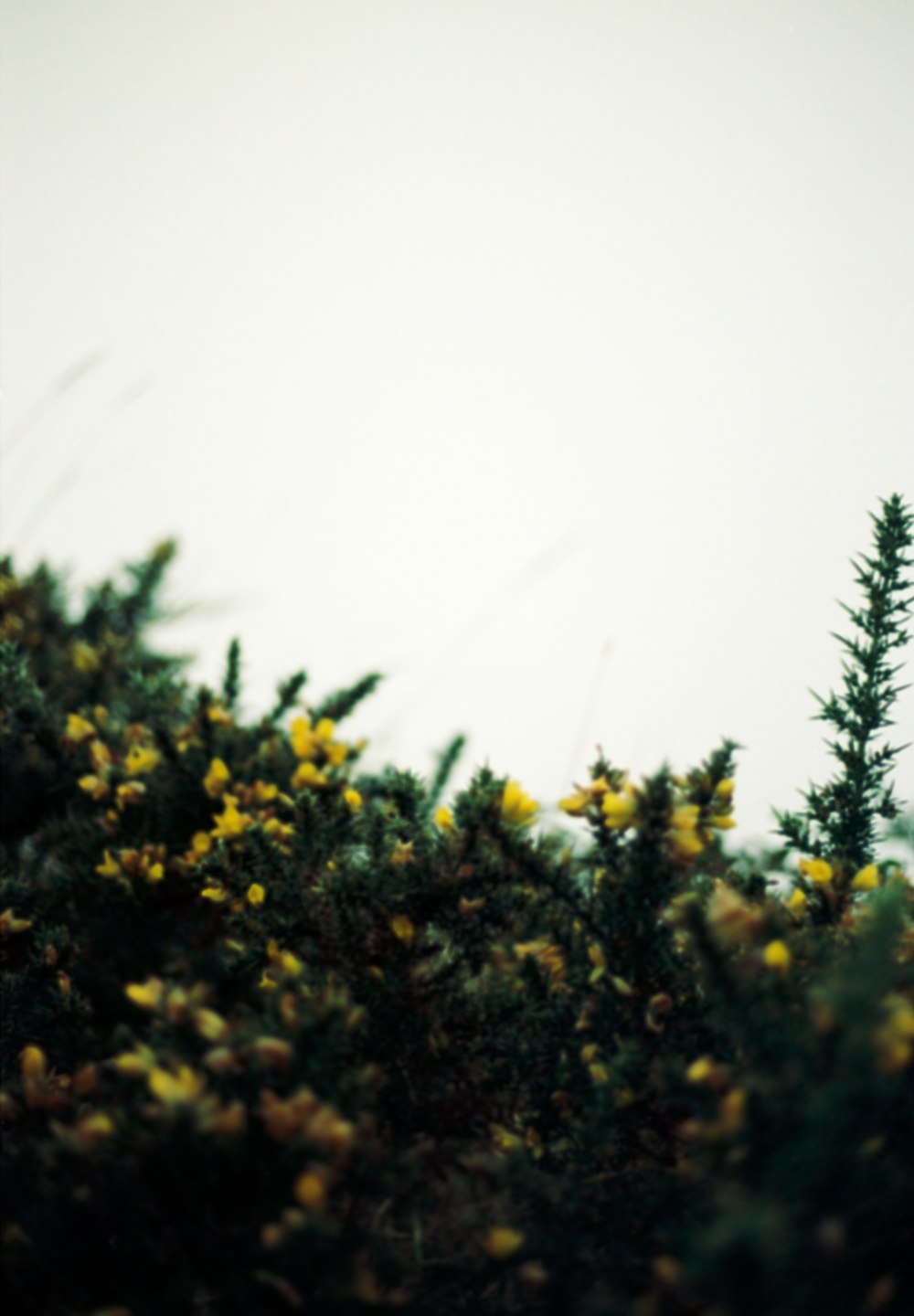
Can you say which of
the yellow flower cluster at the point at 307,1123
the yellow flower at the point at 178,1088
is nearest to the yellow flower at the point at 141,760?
the yellow flower at the point at 178,1088

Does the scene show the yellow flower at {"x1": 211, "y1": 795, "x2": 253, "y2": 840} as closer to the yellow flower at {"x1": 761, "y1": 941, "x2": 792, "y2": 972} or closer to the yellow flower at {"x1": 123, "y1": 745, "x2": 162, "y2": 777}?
the yellow flower at {"x1": 123, "y1": 745, "x2": 162, "y2": 777}

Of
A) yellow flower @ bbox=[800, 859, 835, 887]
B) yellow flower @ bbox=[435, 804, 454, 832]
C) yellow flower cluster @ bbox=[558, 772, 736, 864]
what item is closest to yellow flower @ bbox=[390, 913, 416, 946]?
yellow flower @ bbox=[435, 804, 454, 832]

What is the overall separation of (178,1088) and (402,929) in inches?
31.9

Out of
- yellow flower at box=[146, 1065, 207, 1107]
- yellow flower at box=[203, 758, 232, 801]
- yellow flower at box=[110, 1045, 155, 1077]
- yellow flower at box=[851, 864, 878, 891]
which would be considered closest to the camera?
yellow flower at box=[146, 1065, 207, 1107]

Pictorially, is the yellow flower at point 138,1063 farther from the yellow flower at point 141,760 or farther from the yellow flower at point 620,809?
the yellow flower at point 141,760

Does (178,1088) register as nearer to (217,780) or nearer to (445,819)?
(445,819)

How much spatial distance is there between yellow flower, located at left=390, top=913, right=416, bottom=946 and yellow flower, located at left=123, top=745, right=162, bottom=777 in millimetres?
1398

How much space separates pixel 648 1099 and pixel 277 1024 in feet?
2.74

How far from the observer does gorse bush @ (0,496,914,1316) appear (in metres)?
0.96

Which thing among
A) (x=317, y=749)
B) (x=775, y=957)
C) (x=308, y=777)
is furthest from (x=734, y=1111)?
(x=317, y=749)

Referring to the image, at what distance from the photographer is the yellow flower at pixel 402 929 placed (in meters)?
1.83

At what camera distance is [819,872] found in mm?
1896

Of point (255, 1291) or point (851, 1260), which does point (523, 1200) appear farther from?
point (851, 1260)

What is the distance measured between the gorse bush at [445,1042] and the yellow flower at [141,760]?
0.07 ft
